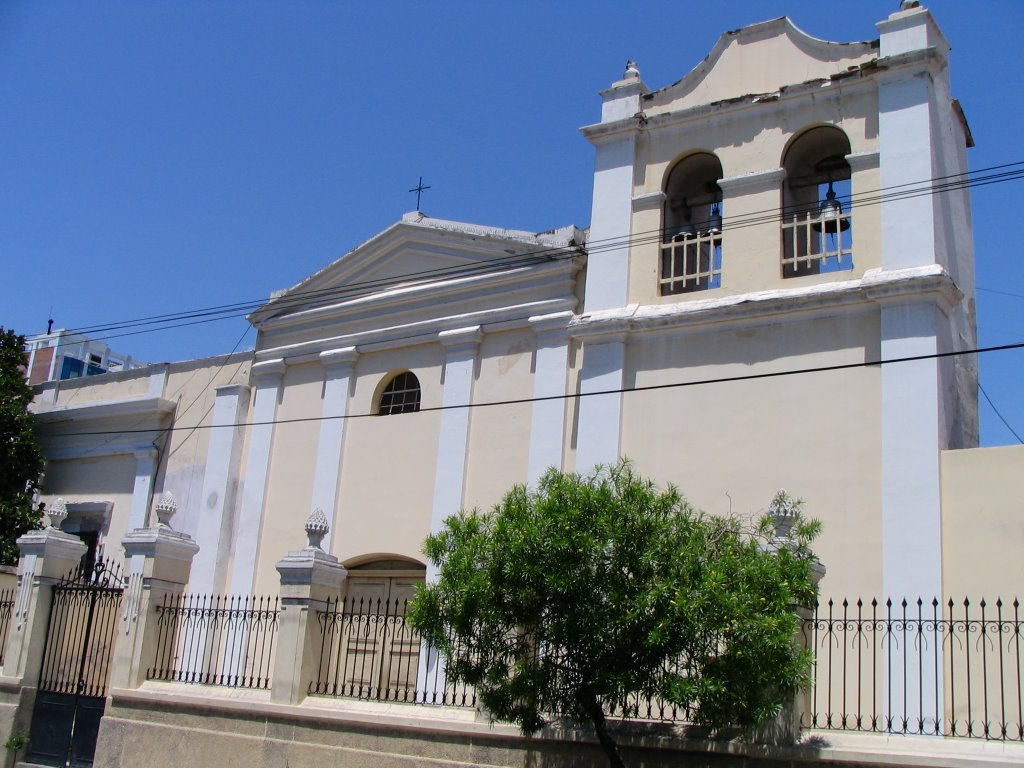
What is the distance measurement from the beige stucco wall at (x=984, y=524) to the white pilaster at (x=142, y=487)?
42.6 ft

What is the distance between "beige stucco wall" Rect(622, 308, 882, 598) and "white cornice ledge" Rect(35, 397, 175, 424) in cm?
896

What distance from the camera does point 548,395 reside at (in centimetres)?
1536

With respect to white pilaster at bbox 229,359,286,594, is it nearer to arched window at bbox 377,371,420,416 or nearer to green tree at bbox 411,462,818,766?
arched window at bbox 377,371,420,416

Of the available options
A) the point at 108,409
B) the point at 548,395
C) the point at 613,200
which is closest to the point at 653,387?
the point at 548,395

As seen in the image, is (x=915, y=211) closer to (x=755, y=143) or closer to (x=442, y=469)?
(x=755, y=143)

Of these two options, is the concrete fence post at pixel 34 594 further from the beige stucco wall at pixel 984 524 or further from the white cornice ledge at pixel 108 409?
the beige stucco wall at pixel 984 524

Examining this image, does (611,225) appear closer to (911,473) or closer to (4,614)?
(911,473)

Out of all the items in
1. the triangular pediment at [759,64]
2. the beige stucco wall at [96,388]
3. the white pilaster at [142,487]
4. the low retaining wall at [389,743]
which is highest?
the triangular pediment at [759,64]

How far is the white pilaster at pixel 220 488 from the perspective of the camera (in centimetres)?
1758

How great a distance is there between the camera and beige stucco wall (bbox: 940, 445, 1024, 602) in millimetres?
11336

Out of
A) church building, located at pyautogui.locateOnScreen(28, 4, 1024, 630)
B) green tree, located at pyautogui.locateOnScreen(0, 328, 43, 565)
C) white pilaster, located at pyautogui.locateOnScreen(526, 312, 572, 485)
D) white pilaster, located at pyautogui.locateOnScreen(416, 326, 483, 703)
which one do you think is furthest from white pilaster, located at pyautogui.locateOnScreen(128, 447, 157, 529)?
white pilaster, located at pyautogui.locateOnScreen(526, 312, 572, 485)

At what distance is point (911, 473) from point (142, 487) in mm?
12821

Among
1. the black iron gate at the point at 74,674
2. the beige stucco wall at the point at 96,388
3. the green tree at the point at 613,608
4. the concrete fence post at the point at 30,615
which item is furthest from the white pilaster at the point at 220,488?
the green tree at the point at 613,608

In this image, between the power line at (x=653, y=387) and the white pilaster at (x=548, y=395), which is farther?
the white pilaster at (x=548, y=395)
